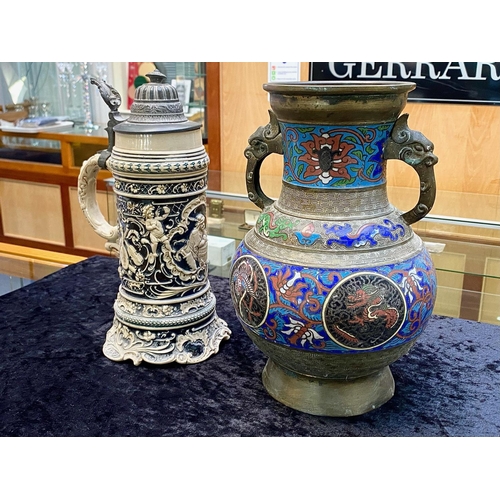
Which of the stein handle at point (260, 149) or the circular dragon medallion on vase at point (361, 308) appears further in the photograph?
the stein handle at point (260, 149)

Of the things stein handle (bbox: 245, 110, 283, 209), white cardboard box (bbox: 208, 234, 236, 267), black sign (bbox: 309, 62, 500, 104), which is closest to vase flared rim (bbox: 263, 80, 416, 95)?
stein handle (bbox: 245, 110, 283, 209)

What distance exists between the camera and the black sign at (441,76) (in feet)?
5.66

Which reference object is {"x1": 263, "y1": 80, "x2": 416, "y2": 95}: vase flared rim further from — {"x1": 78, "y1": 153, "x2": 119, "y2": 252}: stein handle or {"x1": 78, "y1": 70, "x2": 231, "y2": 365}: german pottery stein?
{"x1": 78, "y1": 153, "x2": 119, "y2": 252}: stein handle

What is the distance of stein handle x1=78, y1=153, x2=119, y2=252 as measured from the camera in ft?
3.89

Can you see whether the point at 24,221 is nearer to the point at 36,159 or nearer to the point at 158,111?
the point at 36,159

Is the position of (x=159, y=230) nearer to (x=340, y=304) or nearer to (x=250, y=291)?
(x=250, y=291)

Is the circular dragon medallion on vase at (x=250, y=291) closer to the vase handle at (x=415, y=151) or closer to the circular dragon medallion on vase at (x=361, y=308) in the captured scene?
the circular dragon medallion on vase at (x=361, y=308)

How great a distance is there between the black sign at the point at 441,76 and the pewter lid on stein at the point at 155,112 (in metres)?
0.97

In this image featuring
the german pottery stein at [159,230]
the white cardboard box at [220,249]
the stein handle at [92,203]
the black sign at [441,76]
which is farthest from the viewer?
the black sign at [441,76]

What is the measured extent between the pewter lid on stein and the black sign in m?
0.97

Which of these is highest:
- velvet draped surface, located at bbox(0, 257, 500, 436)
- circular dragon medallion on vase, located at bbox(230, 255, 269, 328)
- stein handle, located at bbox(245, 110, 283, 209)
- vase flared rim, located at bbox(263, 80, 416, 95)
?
vase flared rim, located at bbox(263, 80, 416, 95)

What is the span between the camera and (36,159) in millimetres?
2725

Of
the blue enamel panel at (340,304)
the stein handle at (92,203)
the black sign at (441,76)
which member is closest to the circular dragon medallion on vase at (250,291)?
the blue enamel panel at (340,304)

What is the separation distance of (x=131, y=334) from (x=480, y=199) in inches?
46.6
